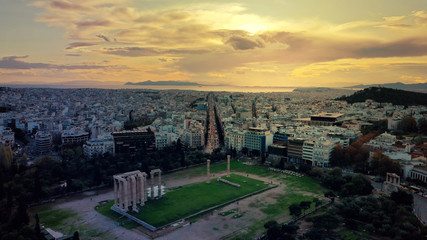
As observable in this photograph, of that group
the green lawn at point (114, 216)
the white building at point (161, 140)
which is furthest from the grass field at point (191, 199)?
the white building at point (161, 140)

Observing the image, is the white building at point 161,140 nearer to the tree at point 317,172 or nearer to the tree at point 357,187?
the tree at point 317,172

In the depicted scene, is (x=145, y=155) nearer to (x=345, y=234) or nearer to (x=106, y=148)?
(x=106, y=148)

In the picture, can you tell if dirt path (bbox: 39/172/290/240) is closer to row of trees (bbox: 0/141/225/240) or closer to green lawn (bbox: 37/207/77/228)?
green lawn (bbox: 37/207/77/228)

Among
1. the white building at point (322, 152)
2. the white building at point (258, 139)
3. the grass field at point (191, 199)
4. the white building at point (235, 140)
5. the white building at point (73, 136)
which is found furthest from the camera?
the white building at point (73, 136)

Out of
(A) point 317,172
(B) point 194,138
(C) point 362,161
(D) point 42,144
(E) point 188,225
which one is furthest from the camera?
(B) point 194,138

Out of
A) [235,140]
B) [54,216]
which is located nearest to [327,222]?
[54,216]

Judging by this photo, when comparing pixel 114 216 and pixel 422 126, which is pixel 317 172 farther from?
pixel 422 126

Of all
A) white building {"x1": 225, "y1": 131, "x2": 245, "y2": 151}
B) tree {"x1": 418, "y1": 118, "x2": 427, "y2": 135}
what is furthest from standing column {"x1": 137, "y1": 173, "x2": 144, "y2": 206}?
tree {"x1": 418, "y1": 118, "x2": 427, "y2": 135}
